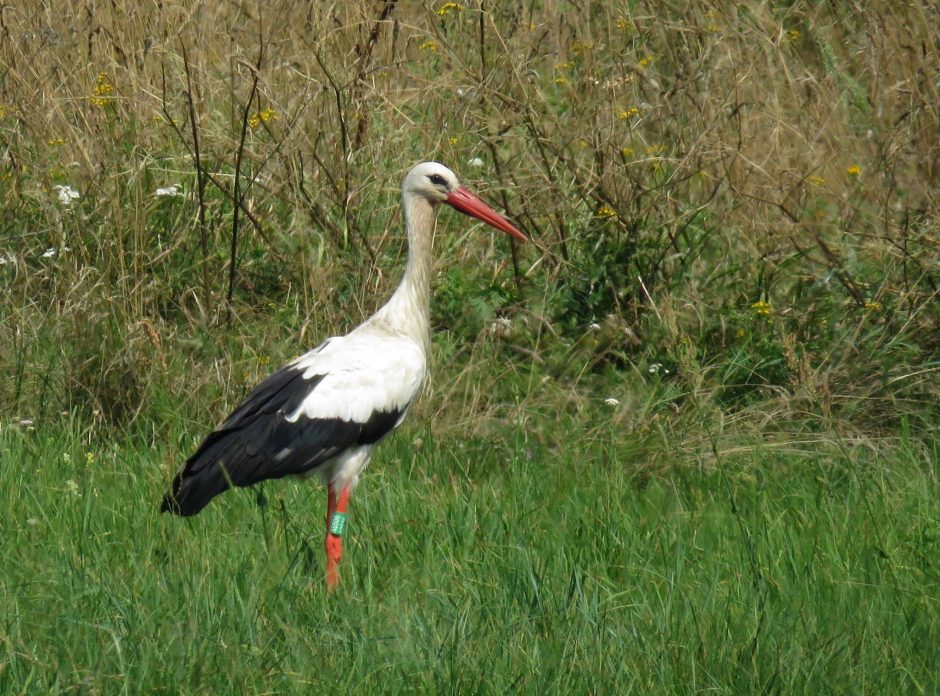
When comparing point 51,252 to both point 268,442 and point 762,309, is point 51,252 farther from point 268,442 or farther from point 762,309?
point 762,309

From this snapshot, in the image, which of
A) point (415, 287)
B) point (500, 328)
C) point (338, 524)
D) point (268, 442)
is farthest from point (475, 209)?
point (338, 524)

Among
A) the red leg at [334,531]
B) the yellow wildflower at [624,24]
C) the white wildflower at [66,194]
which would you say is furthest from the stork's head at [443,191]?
the white wildflower at [66,194]

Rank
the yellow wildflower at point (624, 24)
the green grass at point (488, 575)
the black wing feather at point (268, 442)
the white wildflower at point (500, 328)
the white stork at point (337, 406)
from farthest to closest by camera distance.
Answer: the yellow wildflower at point (624, 24)
the white wildflower at point (500, 328)
the white stork at point (337, 406)
the black wing feather at point (268, 442)
the green grass at point (488, 575)

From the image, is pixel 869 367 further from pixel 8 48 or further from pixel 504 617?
pixel 8 48

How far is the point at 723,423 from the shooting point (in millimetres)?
4875

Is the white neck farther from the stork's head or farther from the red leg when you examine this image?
the red leg

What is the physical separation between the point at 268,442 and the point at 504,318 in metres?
1.58

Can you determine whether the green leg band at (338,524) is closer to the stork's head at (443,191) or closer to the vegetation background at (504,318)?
the vegetation background at (504,318)

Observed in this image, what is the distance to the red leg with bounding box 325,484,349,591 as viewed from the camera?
3.81m

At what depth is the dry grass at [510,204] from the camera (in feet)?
17.3

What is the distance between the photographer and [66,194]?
5633 millimetres

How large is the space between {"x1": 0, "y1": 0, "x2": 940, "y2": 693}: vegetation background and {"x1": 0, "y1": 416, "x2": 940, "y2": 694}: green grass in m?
0.02

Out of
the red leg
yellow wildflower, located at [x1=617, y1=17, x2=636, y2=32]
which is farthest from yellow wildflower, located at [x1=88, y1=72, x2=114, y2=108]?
the red leg

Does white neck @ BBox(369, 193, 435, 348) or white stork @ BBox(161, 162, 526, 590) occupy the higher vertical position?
white neck @ BBox(369, 193, 435, 348)
